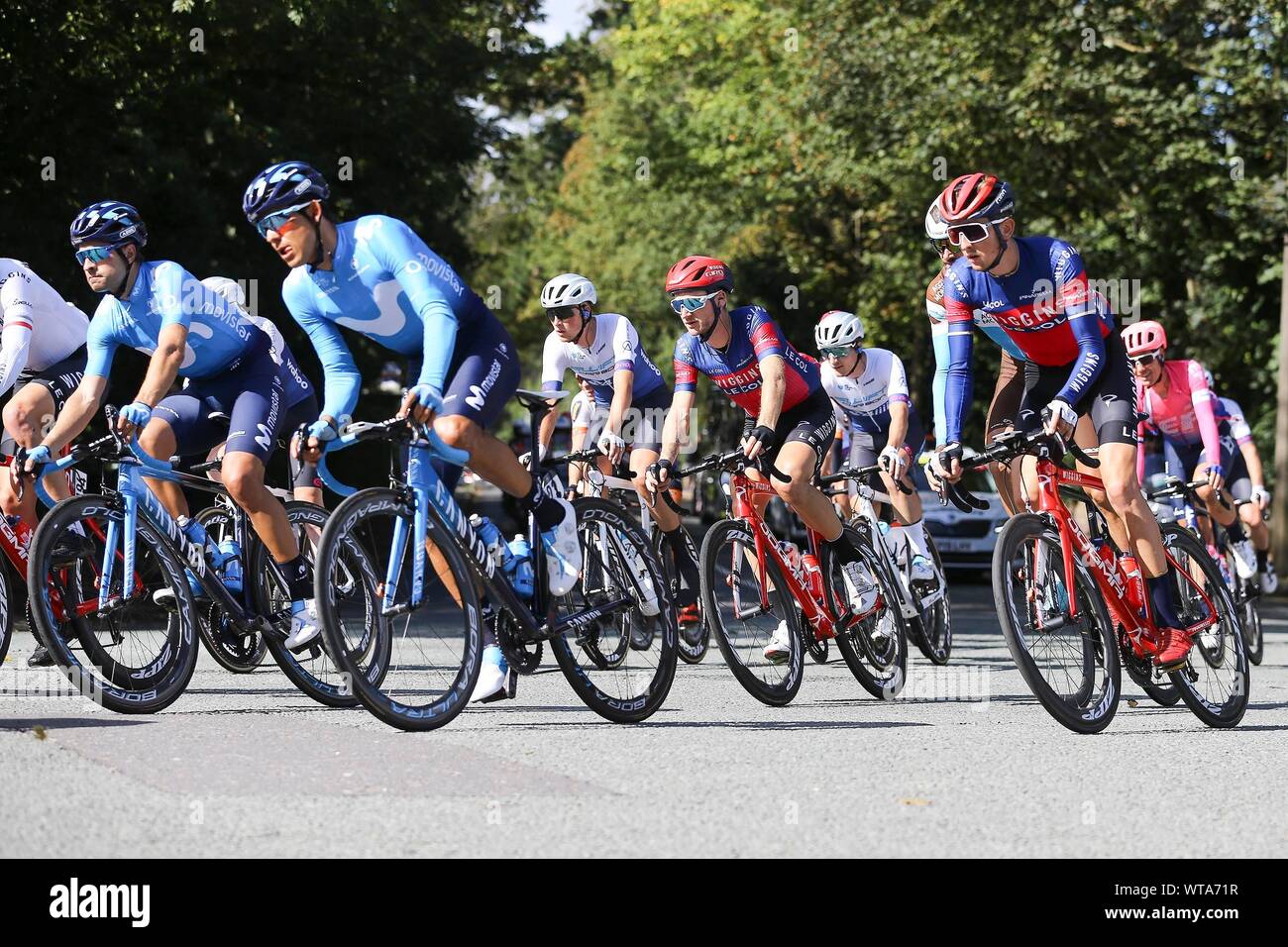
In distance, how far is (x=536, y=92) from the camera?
29.0 metres

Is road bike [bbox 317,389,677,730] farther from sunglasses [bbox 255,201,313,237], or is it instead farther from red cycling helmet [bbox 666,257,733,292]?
red cycling helmet [bbox 666,257,733,292]

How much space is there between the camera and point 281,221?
6.75m

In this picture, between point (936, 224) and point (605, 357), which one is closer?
point (936, 224)

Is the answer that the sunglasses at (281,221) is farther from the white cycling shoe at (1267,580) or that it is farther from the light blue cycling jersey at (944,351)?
the white cycling shoe at (1267,580)

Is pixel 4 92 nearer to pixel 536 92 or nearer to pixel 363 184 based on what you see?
pixel 363 184

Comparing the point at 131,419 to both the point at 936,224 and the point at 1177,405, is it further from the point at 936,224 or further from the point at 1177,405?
the point at 1177,405

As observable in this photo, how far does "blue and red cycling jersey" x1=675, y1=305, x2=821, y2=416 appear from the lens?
8930mm

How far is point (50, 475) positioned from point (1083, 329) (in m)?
4.80

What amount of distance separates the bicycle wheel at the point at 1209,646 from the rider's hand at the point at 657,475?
6.99 feet

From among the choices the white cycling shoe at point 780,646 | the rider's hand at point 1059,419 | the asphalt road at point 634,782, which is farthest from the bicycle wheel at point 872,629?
the rider's hand at point 1059,419

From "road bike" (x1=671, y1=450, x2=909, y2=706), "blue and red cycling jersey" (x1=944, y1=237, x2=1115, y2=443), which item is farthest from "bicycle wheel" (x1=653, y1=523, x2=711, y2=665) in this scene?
"blue and red cycling jersey" (x1=944, y1=237, x2=1115, y2=443)

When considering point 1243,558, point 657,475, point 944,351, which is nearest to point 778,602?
point 657,475

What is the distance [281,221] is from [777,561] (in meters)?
2.77

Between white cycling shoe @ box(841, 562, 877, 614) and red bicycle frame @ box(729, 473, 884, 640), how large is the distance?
1.7 inches
